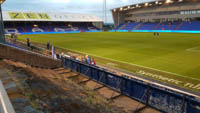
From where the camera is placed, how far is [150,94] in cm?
667

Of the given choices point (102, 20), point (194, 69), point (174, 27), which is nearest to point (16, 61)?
point (194, 69)

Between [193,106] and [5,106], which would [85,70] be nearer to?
[193,106]

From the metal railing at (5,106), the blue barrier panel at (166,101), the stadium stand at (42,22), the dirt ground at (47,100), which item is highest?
the stadium stand at (42,22)

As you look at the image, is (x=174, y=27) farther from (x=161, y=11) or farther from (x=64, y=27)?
(x=64, y=27)

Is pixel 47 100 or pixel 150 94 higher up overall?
pixel 47 100

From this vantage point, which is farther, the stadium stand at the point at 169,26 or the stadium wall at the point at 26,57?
the stadium stand at the point at 169,26

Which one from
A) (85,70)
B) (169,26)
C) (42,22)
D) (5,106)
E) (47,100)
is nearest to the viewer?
(5,106)

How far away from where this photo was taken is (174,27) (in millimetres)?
59250

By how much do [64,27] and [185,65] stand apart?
7414 centimetres

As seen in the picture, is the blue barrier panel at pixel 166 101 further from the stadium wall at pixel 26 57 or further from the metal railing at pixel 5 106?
the stadium wall at pixel 26 57

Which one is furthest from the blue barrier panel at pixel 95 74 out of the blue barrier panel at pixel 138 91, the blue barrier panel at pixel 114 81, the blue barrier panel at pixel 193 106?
the blue barrier panel at pixel 193 106

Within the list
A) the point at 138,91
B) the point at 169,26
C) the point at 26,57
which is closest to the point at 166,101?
the point at 138,91

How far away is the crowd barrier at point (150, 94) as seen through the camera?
5535 millimetres

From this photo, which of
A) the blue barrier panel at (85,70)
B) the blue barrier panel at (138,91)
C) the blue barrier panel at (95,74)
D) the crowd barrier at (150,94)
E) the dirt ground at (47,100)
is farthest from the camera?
the blue barrier panel at (85,70)
